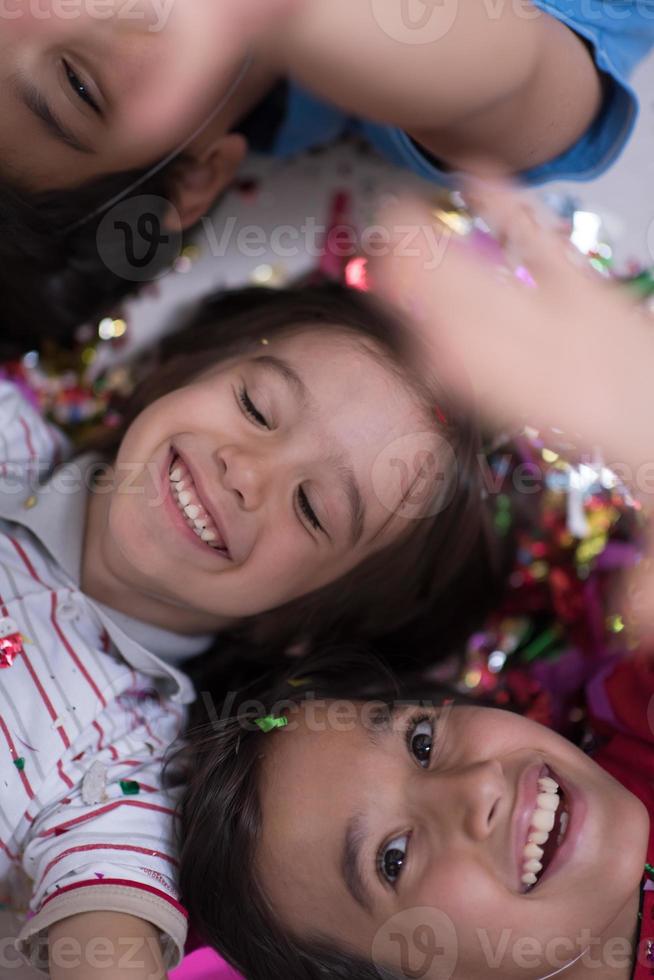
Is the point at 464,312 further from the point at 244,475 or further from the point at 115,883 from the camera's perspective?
the point at 115,883

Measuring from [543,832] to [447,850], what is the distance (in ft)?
0.35

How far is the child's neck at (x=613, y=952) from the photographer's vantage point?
3.54 ft

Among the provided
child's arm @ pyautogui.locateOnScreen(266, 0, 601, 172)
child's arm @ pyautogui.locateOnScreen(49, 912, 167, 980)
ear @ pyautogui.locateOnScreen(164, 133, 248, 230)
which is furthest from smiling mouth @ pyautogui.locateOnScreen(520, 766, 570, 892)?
ear @ pyautogui.locateOnScreen(164, 133, 248, 230)

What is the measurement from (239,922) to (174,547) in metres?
0.41

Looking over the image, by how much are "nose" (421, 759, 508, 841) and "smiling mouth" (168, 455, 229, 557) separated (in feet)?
1.15

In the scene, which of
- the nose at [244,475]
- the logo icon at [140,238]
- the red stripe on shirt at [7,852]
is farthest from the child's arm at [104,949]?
the logo icon at [140,238]

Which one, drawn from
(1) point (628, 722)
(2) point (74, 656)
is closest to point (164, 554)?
(2) point (74, 656)

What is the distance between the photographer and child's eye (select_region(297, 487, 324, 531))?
44.7 inches

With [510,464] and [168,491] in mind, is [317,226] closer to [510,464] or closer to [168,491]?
[510,464]

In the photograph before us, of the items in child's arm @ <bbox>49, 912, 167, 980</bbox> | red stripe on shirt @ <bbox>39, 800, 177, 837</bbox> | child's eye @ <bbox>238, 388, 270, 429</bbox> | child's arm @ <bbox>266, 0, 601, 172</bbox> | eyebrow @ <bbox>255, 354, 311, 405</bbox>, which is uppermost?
child's arm @ <bbox>266, 0, 601, 172</bbox>

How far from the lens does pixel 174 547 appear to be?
1.14 meters

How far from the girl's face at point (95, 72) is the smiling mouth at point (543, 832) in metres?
0.82

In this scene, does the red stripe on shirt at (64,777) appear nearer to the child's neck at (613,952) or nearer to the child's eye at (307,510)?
the child's eye at (307,510)

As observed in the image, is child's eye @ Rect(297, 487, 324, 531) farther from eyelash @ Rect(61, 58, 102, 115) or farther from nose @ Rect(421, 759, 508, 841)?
eyelash @ Rect(61, 58, 102, 115)
